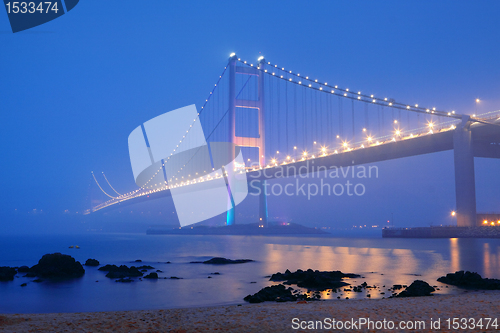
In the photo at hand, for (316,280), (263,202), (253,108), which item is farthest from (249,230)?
(316,280)

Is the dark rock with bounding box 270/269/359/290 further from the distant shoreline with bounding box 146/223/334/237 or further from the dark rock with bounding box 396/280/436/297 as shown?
the distant shoreline with bounding box 146/223/334/237

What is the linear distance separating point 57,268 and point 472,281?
45.5 feet

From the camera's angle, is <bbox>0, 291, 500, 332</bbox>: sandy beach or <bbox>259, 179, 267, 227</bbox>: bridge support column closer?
<bbox>0, 291, 500, 332</bbox>: sandy beach

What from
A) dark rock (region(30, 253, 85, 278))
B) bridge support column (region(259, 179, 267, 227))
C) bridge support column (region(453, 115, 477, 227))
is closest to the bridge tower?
bridge support column (region(259, 179, 267, 227))

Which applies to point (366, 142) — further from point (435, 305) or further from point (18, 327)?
point (18, 327)

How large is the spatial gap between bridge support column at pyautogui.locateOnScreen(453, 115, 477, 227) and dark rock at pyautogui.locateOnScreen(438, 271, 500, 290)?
71.4 feet

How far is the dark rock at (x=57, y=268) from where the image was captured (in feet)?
50.3

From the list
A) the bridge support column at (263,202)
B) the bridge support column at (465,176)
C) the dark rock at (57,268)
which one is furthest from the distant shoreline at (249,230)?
the dark rock at (57,268)

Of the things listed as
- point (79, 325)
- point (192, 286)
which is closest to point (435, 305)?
point (79, 325)

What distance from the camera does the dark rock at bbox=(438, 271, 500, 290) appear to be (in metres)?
10.7

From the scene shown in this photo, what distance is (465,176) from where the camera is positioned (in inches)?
1239

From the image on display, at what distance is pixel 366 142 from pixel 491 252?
17732mm

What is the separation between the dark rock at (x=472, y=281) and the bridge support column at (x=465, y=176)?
21.8 m

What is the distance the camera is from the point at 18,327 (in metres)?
6.09
